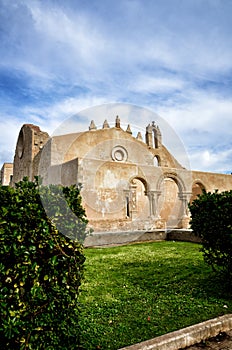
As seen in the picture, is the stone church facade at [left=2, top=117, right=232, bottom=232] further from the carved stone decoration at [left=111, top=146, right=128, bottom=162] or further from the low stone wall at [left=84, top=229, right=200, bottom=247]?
the low stone wall at [left=84, top=229, right=200, bottom=247]

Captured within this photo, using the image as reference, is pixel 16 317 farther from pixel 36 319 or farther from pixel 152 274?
pixel 152 274

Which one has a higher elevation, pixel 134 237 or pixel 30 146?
pixel 30 146

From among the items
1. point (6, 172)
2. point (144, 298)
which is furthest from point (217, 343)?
point (6, 172)

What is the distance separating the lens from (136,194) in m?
21.4

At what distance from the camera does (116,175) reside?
48.9 feet

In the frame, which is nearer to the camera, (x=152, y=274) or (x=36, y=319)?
(x=36, y=319)

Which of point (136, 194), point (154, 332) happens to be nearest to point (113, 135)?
point (136, 194)

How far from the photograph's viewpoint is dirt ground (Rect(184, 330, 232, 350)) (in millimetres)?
2746

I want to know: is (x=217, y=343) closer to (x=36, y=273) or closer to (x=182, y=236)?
(x=36, y=273)

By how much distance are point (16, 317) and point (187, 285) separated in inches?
140

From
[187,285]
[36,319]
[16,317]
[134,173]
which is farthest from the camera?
[134,173]

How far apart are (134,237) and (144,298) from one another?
593 centimetres

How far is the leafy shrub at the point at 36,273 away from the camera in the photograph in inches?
76.4

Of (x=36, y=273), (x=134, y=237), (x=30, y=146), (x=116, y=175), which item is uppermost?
(x=30, y=146)
